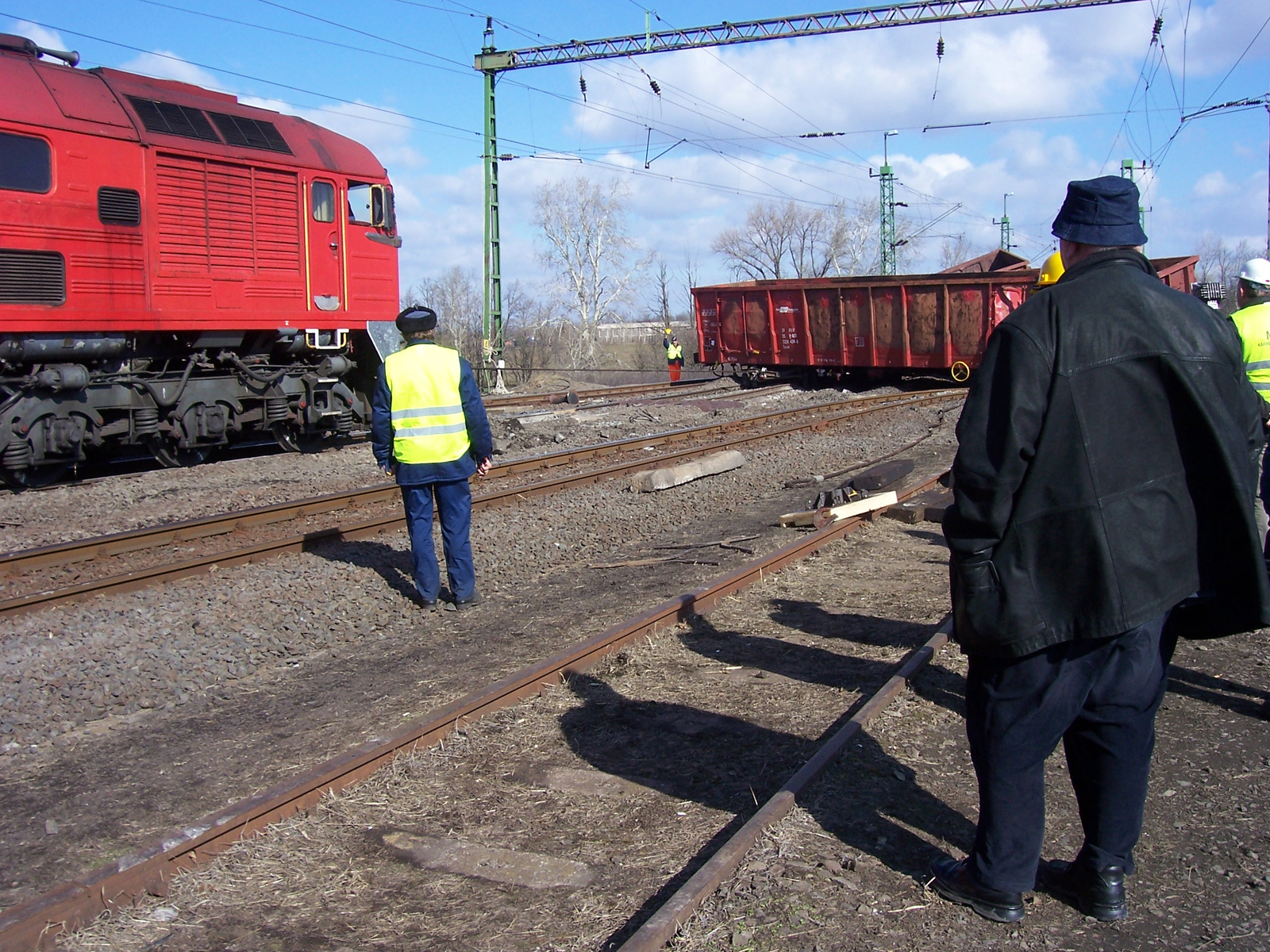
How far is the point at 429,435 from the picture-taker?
6.28 m

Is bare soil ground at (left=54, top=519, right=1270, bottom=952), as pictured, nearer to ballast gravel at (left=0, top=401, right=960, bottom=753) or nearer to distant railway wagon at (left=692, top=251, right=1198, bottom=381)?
ballast gravel at (left=0, top=401, right=960, bottom=753)

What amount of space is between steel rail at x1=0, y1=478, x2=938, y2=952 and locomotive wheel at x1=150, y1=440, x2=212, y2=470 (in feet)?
27.2

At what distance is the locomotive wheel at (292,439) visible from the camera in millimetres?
13211

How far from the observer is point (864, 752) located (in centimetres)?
379

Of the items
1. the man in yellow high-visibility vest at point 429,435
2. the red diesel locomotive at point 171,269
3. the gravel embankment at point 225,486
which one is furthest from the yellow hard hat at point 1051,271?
the red diesel locomotive at point 171,269

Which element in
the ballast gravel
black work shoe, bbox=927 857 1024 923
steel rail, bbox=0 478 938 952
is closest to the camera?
black work shoe, bbox=927 857 1024 923

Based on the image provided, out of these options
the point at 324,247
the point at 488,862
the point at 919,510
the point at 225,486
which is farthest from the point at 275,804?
the point at 324,247

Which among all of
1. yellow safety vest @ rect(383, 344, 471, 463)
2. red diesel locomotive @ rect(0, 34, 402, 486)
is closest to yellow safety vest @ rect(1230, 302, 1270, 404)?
yellow safety vest @ rect(383, 344, 471, 463)

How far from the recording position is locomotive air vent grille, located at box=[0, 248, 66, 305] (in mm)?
9836

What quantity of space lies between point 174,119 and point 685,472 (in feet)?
23.8

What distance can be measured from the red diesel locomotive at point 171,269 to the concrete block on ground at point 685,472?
4965mm

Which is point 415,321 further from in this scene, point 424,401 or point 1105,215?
point 1105,215

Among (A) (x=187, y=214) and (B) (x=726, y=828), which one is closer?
(B) (x=726, y=828)

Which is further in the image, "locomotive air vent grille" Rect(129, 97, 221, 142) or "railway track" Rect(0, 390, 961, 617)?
"locomotive air vent grille" Rect(129, 97, 221, 142)
